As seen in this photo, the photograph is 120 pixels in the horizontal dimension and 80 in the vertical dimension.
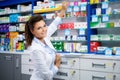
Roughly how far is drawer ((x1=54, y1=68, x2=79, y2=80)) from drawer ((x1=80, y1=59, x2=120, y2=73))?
0.20m

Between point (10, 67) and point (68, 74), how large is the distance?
188 centimetres

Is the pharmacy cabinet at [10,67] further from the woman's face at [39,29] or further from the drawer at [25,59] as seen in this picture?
the woman's face at [39,29]

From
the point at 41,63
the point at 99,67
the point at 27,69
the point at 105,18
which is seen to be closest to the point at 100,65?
the point at 99,67

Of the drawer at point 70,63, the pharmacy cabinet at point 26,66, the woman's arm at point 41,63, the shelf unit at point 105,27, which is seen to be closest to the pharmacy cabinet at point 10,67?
the pharmacy cabinet at point 26,66

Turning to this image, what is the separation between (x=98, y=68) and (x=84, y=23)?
0.99 m

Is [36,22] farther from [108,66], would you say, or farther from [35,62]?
[108,66]

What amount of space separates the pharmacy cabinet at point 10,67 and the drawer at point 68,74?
1282 mm

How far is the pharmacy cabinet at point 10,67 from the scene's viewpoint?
17.4 feet

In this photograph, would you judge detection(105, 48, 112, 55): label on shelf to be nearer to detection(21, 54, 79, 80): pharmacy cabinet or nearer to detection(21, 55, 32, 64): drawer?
detection(21, 54, 79, 80): pharmacy cabinet

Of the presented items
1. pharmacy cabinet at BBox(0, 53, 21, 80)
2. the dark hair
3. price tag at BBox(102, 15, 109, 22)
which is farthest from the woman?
pharmacy cabinet at BBox(0, 53, 21, 80)

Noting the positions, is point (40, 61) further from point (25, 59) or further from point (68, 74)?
point (25, 59)

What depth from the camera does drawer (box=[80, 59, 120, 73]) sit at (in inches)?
141

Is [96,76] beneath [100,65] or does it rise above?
beneath

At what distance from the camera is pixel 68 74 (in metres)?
4.25
